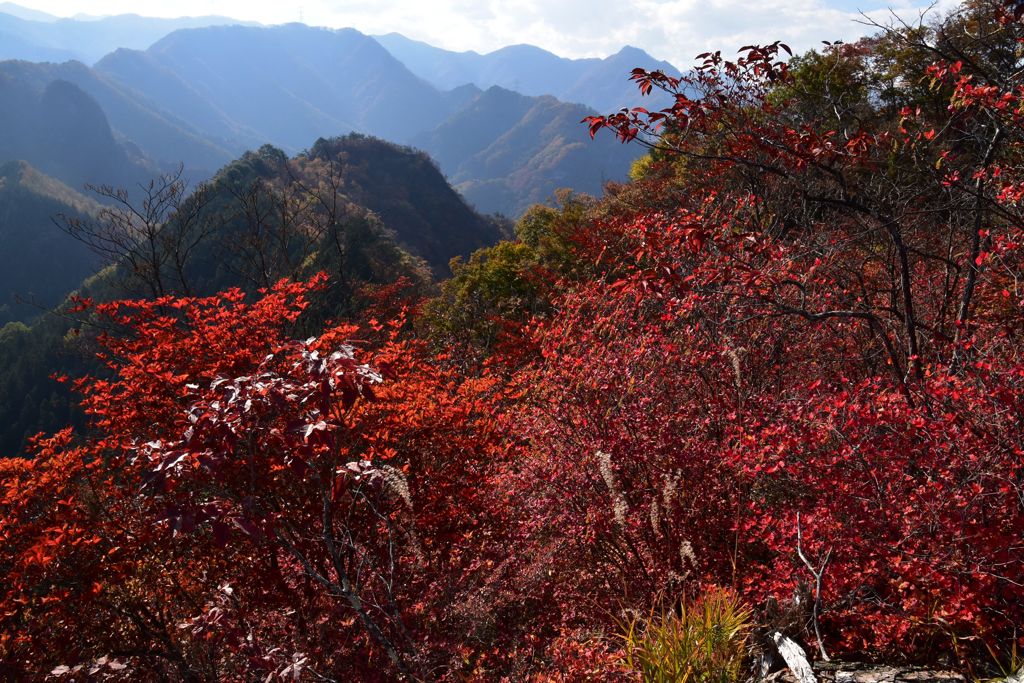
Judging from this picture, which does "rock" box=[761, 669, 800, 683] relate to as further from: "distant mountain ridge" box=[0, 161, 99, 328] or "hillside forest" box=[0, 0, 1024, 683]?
"distant mountain ridge" box=[0, 161, 99, 328]

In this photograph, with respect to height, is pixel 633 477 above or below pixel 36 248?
below

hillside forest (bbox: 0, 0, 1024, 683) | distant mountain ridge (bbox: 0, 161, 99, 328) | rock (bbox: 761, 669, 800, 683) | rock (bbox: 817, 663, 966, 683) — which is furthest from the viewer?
distant mountain ridge (bbox: 0, 161, 99, 328)

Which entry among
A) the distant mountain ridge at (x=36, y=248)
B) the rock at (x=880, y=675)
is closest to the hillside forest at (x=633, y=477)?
the rock at (x=880, y=675)

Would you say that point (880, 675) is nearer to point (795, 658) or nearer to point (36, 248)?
point (795, 658)

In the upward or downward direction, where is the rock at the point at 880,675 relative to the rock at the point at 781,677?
upward

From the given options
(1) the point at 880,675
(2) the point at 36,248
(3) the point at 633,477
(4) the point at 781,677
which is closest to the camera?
(1) the point at 880,675

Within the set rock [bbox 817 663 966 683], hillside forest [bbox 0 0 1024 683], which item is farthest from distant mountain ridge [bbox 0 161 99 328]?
rock [bbox 817 663 966 683]

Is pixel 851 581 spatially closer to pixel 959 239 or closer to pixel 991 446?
pixel 991 446

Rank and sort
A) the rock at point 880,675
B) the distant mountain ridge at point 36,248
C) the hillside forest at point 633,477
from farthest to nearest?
the distant mountain ridge at point 36,248
the hillside forest at point 633,477
the rock at point 880,675

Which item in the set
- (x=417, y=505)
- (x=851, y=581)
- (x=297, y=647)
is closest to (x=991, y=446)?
(x=851, y=581)

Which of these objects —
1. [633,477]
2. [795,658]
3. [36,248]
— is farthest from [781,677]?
[36,248]

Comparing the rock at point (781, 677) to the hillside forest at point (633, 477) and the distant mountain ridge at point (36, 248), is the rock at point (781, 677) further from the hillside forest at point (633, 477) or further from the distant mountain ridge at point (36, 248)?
the distant mountain ridge at point (36, 248)

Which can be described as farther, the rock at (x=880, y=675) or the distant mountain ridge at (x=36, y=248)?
the distant mountain ridge at (x=36, y=248)

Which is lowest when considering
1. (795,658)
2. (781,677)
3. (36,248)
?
(781,677)
